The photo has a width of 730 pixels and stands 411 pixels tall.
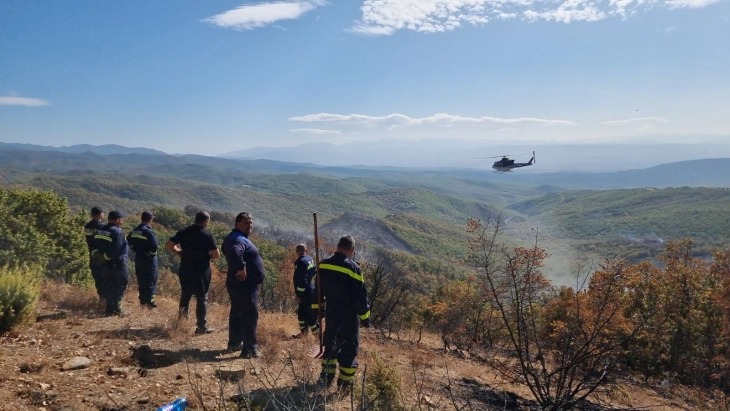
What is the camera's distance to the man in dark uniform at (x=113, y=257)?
7590mm

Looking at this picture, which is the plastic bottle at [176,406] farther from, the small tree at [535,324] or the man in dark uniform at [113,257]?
the man in dark uniform at [113,257]

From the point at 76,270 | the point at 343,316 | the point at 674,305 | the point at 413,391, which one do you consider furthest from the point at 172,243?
the point at 674,305

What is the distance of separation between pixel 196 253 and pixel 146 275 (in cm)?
189

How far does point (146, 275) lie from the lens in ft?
26.5

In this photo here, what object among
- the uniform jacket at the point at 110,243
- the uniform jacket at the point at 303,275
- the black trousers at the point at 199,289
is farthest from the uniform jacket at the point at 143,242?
the uniform jacket at the point at 303,275

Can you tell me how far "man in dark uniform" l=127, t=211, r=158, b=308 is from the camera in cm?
771

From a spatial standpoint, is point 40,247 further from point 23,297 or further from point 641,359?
point 641,359

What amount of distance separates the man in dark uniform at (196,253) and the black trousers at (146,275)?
52.6 inches

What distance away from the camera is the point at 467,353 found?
10.0 metres

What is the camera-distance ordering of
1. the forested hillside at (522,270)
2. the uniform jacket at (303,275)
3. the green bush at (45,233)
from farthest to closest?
1. the green bush at (45,233)
2. the uniform jacket at (303,275)
3. the forested hillside at (522,270)

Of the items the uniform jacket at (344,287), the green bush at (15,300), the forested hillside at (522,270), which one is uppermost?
the uniform jacket at (344,287)

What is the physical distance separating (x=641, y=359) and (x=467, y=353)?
25.8 feet

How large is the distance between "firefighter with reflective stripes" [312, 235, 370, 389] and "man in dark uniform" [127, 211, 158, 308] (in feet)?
13.4

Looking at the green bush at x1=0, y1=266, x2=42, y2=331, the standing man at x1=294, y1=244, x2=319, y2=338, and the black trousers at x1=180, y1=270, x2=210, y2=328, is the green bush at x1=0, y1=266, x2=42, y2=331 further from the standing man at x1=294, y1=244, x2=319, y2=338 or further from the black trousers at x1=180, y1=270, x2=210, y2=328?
the standing man at x1=294, y1=244, x2=319, y2=338
